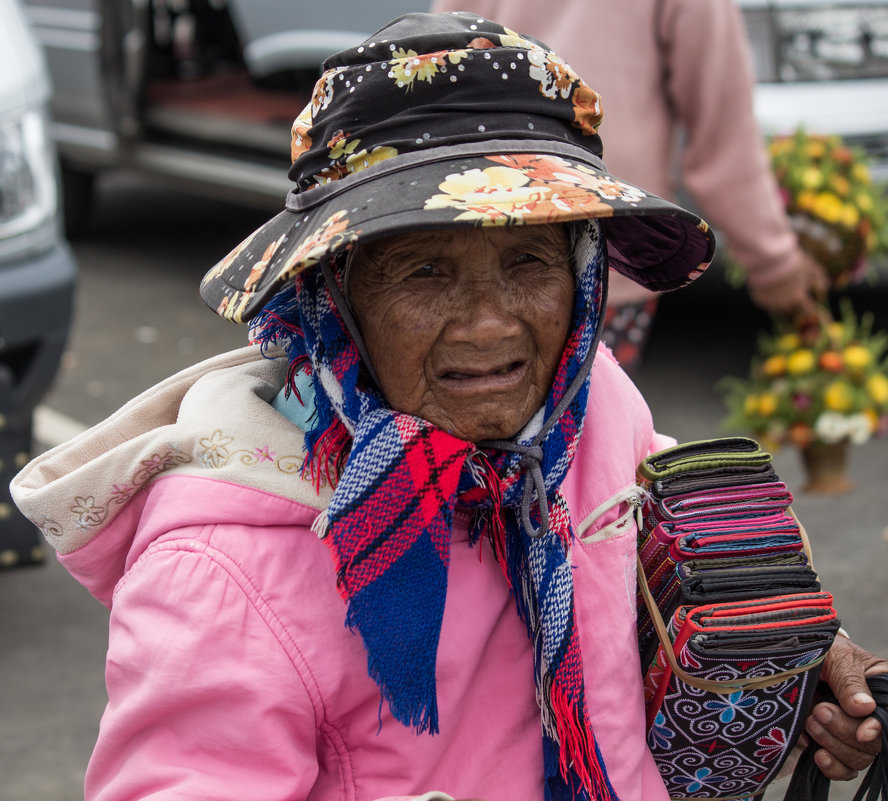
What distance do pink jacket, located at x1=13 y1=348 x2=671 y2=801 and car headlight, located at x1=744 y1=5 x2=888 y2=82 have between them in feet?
11.5

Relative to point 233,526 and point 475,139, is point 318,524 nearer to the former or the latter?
point 233,526

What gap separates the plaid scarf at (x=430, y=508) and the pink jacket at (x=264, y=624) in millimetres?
53

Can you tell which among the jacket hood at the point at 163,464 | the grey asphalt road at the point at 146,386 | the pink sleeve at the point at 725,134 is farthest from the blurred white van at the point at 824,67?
the jacket hood at the point at 163,464

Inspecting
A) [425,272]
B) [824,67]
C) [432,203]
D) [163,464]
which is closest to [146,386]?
[824,67]

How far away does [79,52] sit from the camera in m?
6.33

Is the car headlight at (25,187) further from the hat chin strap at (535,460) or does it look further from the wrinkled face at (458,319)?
the hat chin strap at (535,460)

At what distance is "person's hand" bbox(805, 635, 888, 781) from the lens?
157 cm

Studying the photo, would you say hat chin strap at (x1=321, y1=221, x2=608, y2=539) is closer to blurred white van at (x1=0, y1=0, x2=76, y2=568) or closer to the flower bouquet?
blurred white van at (x1=0, y1=0, x2=76, y2=568)

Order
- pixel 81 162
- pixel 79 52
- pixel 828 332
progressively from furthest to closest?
pixel 81 162, pixel 79 52, pixel 828 332

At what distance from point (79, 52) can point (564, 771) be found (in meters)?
5.82

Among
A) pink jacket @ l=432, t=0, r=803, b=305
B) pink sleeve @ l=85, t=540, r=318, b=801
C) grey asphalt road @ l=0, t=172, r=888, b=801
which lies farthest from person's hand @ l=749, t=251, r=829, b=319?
pink sleeve @ l=85, t=540, r=318, b=801

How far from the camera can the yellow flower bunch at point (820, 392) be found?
3.72 metres

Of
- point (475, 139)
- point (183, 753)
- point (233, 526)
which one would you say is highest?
point (475, 139)

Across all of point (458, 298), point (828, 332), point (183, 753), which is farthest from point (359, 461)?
point (828, 332)
